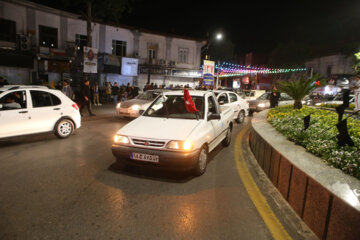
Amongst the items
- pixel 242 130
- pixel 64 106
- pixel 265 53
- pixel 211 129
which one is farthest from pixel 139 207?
pixel 265 53

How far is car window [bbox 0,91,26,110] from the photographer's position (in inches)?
264

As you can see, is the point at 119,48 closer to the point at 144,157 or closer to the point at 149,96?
the point at 149,96

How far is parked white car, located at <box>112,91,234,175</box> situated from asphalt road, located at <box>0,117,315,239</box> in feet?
1.29

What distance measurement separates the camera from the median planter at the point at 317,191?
8.22 ft

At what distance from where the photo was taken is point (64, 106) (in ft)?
25.9

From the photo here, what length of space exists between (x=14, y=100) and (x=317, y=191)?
24.5 ft

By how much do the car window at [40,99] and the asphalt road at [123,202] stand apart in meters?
1.78

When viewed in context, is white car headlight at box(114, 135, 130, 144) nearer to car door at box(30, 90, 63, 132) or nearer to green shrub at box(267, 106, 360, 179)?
green shrub at box(267, 106, 360, 179)

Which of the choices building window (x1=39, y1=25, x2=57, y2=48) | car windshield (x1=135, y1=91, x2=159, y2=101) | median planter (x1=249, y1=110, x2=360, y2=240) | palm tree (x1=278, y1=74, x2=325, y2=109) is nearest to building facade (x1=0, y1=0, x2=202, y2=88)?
building window (x1=39, y1=25, x2=57, y2=48)

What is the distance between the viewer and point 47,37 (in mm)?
22281

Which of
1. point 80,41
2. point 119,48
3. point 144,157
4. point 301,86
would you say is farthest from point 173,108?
point 119,48

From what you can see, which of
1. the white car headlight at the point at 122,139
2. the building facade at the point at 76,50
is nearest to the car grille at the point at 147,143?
the white car headlight at the point at 122,139

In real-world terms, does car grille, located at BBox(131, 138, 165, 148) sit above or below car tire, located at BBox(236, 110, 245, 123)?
above

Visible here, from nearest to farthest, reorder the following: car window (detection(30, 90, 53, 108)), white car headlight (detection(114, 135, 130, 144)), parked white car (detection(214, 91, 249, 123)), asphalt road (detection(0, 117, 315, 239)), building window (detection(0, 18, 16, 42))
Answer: asphalt road (detection(0, 117, 315, 239)) < white car headlight (detection(114, 135, 130, 144)) < car window (detection(30, 90, 53, 108)) < parked white car (detection(214, 91, 249, 123)) < building window (detection(0, 18, 16, 42))
